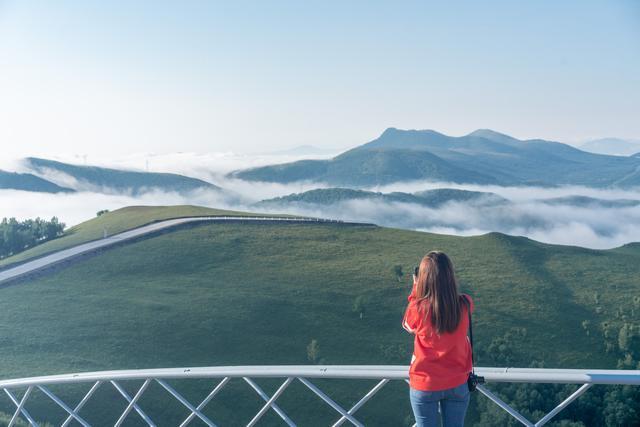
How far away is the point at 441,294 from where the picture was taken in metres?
7.16

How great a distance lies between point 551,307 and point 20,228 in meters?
72.4

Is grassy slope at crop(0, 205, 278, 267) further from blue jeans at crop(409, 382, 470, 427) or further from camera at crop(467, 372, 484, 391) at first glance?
camera at crop(467, 372, 484, 391)

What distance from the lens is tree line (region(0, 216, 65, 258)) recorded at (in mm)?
81938

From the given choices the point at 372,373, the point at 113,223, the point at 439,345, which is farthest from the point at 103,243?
the point at 439,345

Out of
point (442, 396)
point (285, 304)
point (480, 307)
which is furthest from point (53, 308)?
point (442, 396)

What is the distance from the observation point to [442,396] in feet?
24.1

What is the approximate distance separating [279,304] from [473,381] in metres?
49.6

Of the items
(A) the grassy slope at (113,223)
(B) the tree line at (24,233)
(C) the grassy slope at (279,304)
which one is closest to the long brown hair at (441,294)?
(C) the grassy slope at (279,304)

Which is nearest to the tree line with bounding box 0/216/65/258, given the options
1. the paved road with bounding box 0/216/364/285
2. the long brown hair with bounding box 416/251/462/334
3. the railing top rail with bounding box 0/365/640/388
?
the paved road with bounding box 0/216/364/285

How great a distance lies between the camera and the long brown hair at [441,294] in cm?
714

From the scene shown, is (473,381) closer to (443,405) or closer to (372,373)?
(443,405)

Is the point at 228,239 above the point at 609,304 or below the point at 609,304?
above

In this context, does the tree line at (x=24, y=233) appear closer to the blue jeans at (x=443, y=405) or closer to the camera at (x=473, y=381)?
the blue jeans at (x=443, y=405)

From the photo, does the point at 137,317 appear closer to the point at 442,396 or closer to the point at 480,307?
the point at 480,307
